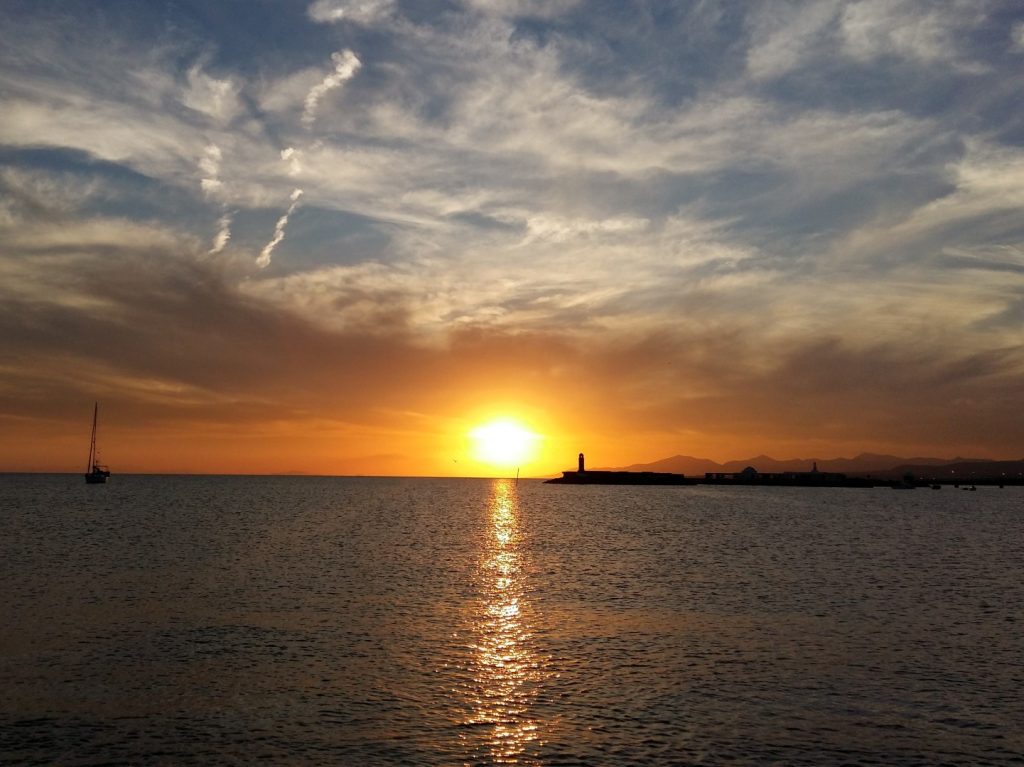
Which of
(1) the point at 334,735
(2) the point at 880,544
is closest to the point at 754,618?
(1) the point at 334,735

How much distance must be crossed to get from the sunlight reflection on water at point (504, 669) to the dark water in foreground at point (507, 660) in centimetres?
16

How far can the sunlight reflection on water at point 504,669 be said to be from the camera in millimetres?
26578

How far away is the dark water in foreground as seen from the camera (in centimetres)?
2638

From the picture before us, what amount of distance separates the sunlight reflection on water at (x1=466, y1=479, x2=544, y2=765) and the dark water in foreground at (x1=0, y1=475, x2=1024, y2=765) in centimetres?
16

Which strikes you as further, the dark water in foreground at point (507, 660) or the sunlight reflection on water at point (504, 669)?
the sunlight reflection on water at point (504, 669)

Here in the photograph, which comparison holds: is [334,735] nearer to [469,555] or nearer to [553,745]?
[553,745]

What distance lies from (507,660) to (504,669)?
1.70 metres

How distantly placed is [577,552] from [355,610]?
149ft

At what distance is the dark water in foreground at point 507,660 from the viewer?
26375 mm

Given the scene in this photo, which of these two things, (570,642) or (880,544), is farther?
(880,544)

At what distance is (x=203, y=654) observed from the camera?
38.7m

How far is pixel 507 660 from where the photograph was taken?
37625mm

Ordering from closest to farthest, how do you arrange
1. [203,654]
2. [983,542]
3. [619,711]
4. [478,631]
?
1. [619,711]
2. [203,654]
3. [478,631]
4. [983,542]

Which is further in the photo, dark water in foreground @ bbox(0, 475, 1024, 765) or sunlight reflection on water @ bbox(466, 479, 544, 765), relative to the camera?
sunlight reflection on water @ bbox(466, 479, 544, 765)
